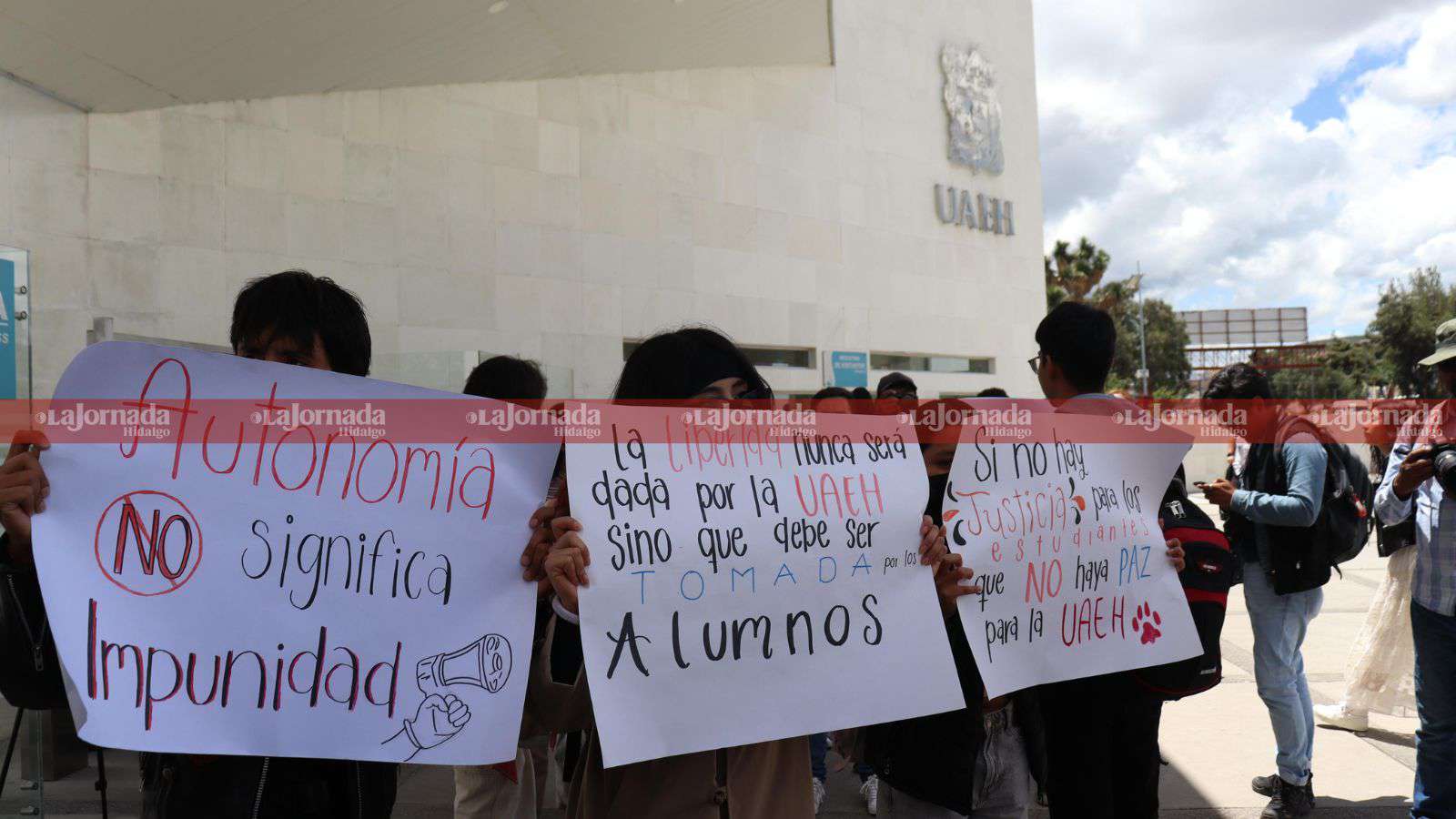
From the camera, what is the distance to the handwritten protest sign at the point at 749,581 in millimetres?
1868

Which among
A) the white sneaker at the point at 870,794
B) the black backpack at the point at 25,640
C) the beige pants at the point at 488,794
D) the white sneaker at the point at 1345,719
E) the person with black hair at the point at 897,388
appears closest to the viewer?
the black backpack at the point at 25,640

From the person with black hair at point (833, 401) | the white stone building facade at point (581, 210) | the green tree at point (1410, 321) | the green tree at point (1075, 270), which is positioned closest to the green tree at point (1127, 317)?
the green tree at point (1075, 270)

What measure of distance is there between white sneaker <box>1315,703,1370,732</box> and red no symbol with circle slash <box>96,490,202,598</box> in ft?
18.3

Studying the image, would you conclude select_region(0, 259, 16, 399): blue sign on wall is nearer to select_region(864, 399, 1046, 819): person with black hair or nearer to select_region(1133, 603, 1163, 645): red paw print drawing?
select_region(864, 399, 1046, 819): person with black hair

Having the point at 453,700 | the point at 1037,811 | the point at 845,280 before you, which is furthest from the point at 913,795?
the point at 845,280

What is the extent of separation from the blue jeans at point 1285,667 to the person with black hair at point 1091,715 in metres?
1.58

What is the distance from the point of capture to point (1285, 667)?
3.99m

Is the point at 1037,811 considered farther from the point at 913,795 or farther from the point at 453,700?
the point at 453,700

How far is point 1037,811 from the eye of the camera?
14.0ft

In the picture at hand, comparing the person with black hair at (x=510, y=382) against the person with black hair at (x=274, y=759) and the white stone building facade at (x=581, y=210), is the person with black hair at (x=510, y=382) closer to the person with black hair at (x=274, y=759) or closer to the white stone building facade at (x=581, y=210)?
the person with black hair at (x=274, y=759)

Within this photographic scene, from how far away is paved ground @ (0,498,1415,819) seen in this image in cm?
411

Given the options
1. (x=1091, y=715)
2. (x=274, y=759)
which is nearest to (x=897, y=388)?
(x=1091, y=715)

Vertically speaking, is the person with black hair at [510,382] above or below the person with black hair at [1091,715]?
above

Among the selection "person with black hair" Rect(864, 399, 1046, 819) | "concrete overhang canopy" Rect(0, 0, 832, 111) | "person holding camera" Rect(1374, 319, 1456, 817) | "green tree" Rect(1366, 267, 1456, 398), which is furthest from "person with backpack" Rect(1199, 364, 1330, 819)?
"green tree" Rect(1366, 267, 1456, 398)
